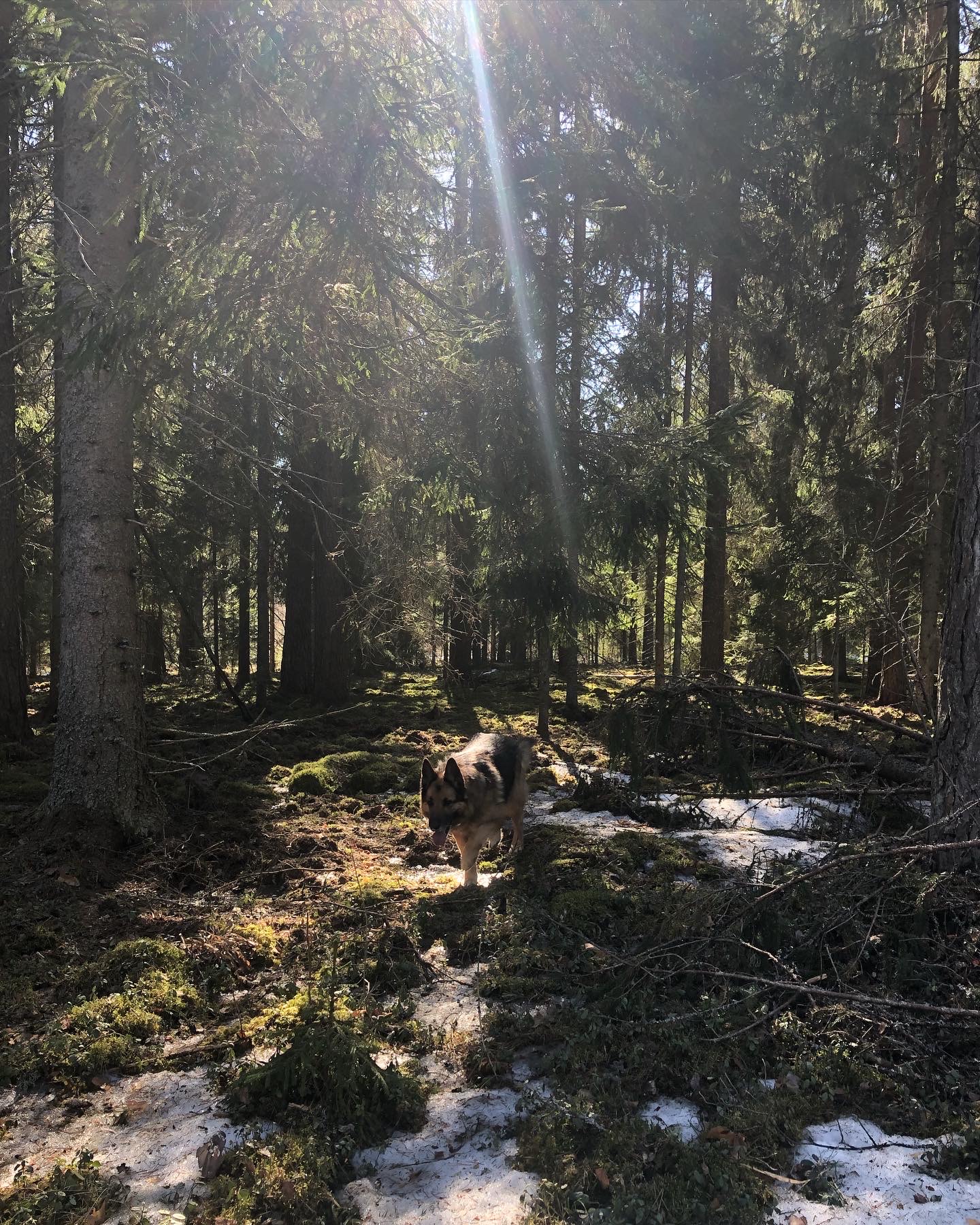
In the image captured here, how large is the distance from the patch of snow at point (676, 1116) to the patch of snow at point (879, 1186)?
0.41 m

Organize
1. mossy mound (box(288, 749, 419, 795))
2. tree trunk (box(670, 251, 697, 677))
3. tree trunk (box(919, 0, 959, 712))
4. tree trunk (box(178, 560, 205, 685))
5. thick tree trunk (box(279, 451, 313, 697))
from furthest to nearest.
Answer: thick tree trunk (box(279, 451, 313, 697))
tree trunk (box(178, 560, 205, 685))
tree trunk (box(919, 0, 959, 712))
mossy mound (box(288, 749, 419, 795))
tree trunk (box(670, 251, 697, 677))

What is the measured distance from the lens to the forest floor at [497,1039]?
9.06 feet

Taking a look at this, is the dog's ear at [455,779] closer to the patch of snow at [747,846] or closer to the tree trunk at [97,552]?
the patch of snow at [747,846]

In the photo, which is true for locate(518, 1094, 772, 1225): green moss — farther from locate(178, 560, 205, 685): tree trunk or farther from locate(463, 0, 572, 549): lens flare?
locate(178, 560, 205, 685): tree trunk

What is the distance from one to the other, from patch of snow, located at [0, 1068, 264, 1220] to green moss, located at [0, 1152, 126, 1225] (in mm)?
61

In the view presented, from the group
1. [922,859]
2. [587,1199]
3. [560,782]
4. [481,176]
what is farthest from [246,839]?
[481,176]

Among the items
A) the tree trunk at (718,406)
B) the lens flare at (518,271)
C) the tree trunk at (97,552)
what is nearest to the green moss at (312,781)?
the tree trunk at (97,552)

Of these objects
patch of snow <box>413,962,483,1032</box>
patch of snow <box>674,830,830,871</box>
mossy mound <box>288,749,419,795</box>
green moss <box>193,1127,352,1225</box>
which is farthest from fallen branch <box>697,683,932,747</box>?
mossy mound <box>288,749,419,795</box>

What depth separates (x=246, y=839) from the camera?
7.02 m

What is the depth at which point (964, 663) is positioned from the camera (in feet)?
14.2

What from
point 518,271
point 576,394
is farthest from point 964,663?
point 576,394

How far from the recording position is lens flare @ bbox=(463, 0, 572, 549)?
6.73 metres

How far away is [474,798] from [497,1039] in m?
2.29

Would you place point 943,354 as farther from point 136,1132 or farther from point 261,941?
point 136,1132
